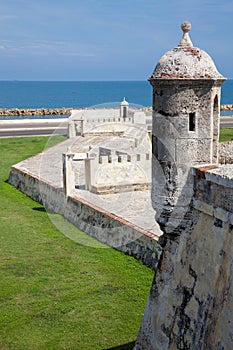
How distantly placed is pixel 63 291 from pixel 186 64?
5.85 metres

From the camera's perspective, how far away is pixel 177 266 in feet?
20.6

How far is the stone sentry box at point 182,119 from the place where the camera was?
6.04m

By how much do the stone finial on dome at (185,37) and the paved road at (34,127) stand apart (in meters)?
28.1

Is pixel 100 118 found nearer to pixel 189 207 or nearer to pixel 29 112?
pixel 189 207

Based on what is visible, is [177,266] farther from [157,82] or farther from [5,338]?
[5,338]

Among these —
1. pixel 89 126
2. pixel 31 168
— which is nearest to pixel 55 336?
pixel 31 168

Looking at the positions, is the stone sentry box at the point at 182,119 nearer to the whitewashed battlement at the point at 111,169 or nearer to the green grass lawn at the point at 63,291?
the green grass lawn at the point at 63,291

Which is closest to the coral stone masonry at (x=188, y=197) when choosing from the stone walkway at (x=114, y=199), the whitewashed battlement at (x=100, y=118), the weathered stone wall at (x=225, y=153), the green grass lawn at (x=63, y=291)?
the weathered stone wall at (x=225, y=153)

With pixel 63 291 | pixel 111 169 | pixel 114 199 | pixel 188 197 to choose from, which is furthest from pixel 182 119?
pixel 111 169

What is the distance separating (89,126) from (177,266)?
24.9m

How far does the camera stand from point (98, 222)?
13203 mm

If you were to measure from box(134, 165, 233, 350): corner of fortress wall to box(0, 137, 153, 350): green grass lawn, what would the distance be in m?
2.01

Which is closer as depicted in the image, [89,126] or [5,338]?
[5,338]

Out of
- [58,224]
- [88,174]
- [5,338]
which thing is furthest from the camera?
[88,174]
